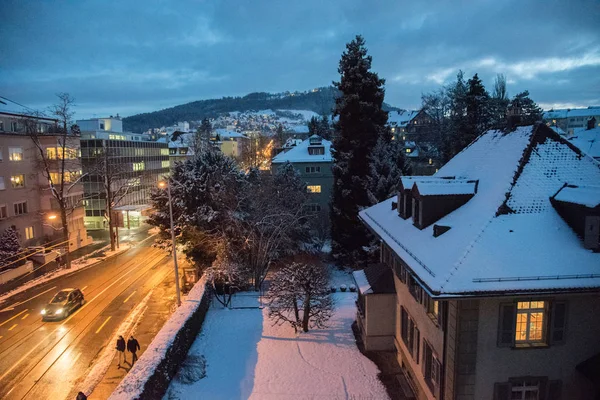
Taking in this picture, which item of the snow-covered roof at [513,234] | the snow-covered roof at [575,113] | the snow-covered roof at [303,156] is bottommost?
the snow-covered roof at [513,234]

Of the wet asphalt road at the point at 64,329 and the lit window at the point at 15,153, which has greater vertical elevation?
the lit window at the point at 15,153

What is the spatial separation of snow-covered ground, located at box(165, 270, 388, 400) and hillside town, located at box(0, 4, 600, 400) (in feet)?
0.35

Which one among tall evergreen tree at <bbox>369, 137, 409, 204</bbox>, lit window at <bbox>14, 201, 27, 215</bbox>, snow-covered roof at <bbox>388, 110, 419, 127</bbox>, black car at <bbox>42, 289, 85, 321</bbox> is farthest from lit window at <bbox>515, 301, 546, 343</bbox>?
snow-covered roof at <bbox>388, 110, 419, 127</bbox>

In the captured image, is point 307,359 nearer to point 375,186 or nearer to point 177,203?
point 375,186

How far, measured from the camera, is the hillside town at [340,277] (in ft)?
39.5

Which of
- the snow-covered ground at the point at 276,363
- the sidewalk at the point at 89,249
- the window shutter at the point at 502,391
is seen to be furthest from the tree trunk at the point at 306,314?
the sidewalk at the point at 89,249

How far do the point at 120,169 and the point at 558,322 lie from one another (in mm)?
50943

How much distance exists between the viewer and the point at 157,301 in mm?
29078

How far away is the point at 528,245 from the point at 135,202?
64.2 m

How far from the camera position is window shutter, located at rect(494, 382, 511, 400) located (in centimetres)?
1225

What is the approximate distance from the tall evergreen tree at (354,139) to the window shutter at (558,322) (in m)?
21.5

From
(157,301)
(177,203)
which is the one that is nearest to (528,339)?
(157,301)

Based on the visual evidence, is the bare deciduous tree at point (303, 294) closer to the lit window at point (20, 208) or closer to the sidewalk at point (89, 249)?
the sidewalk at point (89, 249)

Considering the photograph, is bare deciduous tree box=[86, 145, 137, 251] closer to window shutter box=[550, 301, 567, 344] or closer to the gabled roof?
the gabled roof
